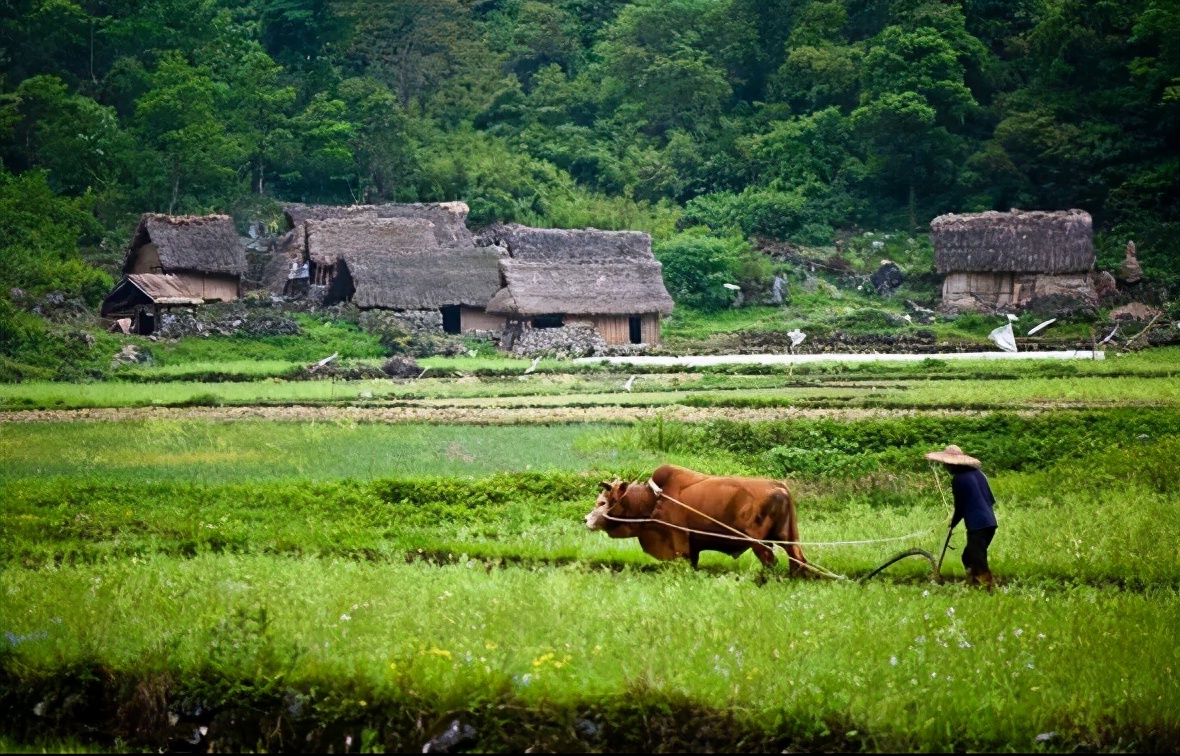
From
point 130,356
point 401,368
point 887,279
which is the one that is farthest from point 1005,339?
point 130,356

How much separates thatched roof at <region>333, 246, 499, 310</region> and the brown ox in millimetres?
27827

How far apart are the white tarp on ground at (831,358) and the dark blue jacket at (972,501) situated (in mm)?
20088

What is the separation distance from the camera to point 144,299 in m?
37.2

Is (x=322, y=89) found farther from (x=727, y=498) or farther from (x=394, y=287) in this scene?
(x=727, y=498)

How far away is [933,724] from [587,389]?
19.6 metres

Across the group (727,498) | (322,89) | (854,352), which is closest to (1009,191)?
(854,352)

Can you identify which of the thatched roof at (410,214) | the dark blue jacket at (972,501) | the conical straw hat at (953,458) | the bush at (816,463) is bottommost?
the bush at (816,463)

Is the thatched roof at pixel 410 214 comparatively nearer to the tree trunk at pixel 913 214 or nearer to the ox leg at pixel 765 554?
the tree trunk at pixel 913 214

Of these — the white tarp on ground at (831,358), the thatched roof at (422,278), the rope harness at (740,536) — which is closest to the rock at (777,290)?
the white tarp on ground at (831,358)

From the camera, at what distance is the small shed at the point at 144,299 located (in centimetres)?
3678

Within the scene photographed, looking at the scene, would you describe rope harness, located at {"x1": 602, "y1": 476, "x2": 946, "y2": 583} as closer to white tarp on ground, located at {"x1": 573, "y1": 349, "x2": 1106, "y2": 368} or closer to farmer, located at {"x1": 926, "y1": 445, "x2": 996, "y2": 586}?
farmer, located at {"x1": 926, "y1": 445, "x2": 996, "y2": 586}

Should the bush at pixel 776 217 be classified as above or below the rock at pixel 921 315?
above

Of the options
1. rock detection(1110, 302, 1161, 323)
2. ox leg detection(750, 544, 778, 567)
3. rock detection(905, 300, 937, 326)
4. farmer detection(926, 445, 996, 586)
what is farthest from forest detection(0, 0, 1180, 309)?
farmer detection(926, 445, 996, 586)

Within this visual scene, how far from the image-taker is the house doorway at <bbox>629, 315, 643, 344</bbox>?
40188 mm
